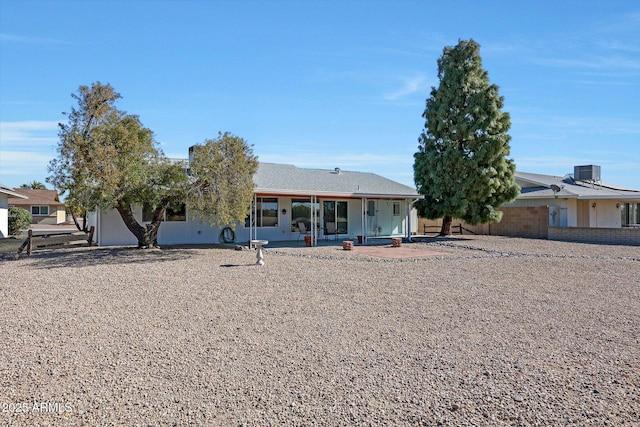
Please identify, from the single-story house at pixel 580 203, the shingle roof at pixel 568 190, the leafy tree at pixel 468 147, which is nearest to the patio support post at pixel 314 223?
the leafy tree at pixel 468 147

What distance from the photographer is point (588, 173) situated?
30906 millimetres

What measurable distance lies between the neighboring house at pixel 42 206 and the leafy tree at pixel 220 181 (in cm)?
3760

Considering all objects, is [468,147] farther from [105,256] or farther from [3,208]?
[3,208]

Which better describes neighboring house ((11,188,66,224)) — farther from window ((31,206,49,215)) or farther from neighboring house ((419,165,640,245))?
neighboring house ((419,165,640,245))

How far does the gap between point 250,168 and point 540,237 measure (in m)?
17.1

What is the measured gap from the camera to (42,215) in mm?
47469

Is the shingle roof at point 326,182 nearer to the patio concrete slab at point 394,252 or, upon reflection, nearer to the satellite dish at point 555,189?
the patio concrete slab at point 394,252

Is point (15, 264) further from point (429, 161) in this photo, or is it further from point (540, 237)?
point (540, 237)

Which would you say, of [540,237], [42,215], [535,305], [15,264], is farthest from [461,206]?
[42,215]

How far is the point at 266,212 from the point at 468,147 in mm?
10712

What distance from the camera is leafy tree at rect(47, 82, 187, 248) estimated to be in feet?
44.9

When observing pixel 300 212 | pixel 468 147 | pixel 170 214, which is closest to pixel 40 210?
pixel 170 214

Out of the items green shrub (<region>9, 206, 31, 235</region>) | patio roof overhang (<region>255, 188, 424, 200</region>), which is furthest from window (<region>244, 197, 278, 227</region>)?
green shrub (<region>9, 206, 31, 235</region>)

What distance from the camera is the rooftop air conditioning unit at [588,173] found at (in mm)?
30803
